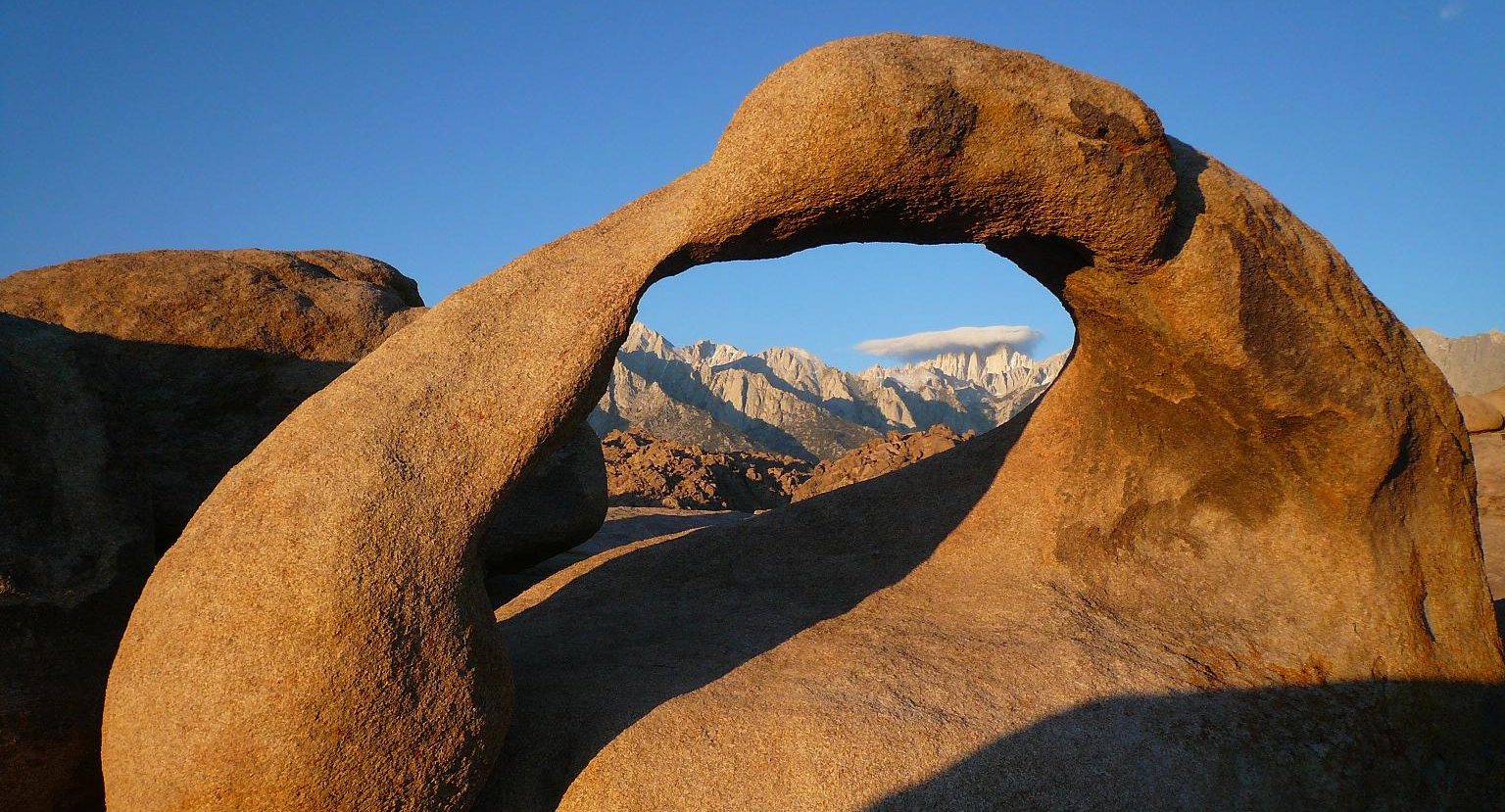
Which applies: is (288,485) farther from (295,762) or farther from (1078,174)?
(1078,174)

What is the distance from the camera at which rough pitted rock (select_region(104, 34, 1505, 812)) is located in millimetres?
2537

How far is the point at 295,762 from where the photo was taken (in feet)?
7.99

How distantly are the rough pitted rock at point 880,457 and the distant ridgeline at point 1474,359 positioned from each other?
1664 inches

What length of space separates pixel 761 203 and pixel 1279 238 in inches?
79.9

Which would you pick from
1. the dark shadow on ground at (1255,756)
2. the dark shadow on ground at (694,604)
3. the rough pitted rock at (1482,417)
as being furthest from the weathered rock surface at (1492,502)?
the dark shadow on ground at (694,604)

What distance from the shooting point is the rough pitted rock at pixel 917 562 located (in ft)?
8.32

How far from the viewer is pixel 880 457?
13.1 m

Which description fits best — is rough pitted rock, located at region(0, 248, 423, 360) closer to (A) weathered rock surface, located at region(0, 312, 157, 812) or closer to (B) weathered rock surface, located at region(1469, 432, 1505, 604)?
(A) weathered rock surface, located at region(0, 312, 157, 812)

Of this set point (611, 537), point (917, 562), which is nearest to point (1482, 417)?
point (611, 537)

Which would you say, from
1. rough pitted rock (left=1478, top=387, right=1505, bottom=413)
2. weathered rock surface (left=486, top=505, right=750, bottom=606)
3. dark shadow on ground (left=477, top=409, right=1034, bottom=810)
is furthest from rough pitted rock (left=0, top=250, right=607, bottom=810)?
rough pitted rock (left=1478, top=387, right=1505, bottom=413)

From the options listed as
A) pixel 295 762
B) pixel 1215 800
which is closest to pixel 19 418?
pixel 295 762

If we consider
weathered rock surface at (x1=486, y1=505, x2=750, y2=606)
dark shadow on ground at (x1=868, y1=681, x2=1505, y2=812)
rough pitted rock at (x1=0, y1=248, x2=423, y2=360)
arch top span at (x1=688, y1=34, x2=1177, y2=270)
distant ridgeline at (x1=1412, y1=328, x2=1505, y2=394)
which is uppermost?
rough pitted rock at (x1=0, y1=248, x2=423, y2=360)

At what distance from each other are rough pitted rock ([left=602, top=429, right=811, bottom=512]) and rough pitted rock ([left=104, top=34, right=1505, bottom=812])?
8.68m

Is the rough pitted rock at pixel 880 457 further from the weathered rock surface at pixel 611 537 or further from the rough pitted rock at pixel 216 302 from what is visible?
the rough pitted rock at pixel 216 302
